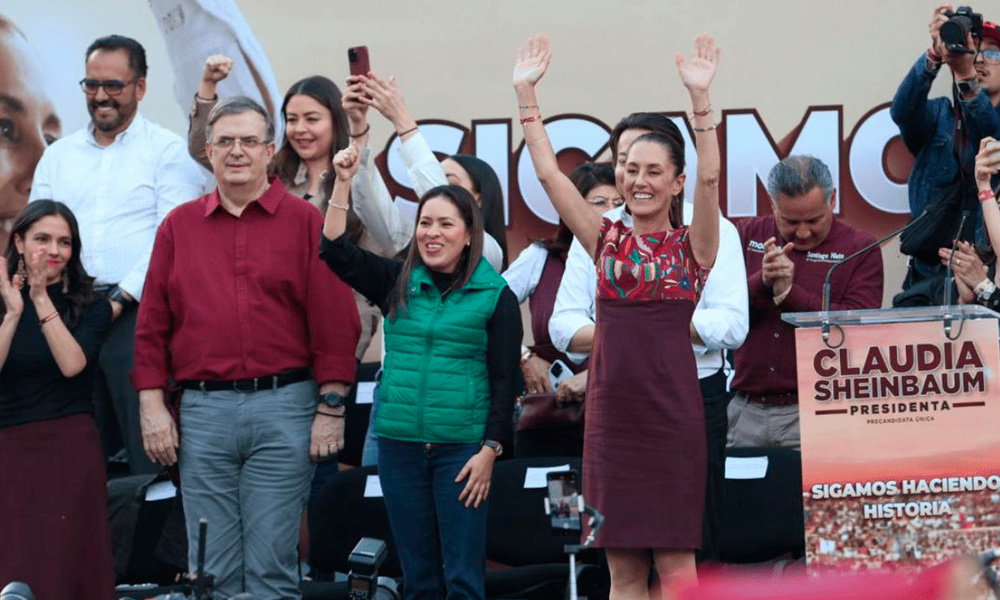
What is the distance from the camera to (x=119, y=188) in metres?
6.62

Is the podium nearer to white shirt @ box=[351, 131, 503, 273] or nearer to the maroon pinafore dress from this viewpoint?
the maroon pinafore dress

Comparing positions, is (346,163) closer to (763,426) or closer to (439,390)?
(439,390)

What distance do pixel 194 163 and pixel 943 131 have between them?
3.09 m

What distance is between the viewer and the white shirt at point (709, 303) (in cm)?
479

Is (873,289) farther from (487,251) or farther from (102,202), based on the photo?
(102,202)

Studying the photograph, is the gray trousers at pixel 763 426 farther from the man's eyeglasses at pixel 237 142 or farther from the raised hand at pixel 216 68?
the raised hand at pixel 216 68

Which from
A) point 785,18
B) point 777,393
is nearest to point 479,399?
point 777,393

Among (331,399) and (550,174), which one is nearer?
(550,174)

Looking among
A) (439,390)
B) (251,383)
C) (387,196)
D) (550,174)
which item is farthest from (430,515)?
(387,196)

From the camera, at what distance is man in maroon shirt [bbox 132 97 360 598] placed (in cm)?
529

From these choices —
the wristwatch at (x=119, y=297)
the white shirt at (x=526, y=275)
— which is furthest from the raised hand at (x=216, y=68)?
A: the white shirt at (x=526, y=275)

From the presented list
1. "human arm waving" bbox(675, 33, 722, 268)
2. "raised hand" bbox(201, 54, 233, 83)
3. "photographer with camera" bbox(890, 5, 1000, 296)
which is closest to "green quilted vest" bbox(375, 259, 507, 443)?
"human arm waving" bbox(675, 33, 722, 268)

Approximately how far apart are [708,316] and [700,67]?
0.78 meters

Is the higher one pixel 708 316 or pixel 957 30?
pixel 957 30
